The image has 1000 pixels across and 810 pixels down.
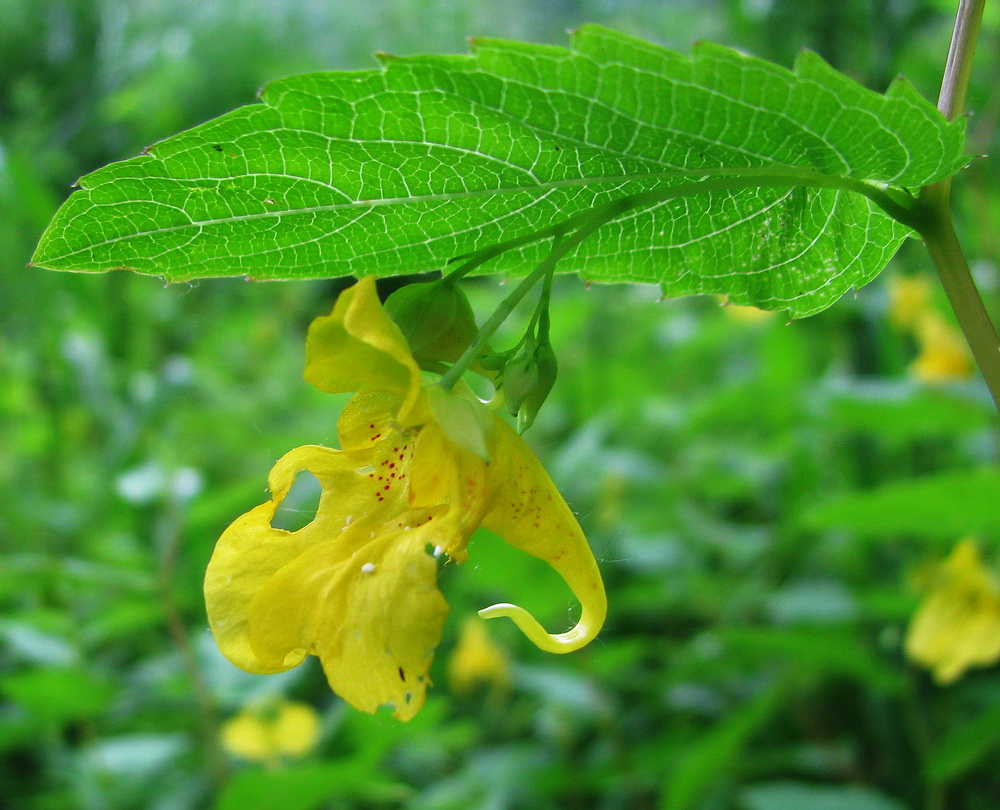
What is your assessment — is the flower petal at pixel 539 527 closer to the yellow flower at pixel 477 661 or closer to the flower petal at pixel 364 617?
the flower petal at pixel 364 617

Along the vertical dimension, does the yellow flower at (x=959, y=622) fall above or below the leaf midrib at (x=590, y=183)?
below

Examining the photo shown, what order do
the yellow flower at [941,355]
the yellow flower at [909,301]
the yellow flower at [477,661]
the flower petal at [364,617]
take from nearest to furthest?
1. the flower petal at [364,617]
2. the yellow flower at [941,355]
3. the yellow flower at [909,301]
4. the yellow flower at [477,661]

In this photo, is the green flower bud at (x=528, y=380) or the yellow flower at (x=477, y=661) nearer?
the green flower bud at (x=528, y=380)

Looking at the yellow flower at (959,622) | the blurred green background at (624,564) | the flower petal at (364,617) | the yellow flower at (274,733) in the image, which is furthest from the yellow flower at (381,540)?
the yellow flower at (274,733)

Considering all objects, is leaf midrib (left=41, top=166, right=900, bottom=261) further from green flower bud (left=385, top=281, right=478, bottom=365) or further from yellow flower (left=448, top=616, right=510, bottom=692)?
yellow flower (left=448, top=616, right=510, bottom=692)

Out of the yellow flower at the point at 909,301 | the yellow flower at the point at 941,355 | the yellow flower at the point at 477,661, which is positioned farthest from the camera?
the yellow flower at the point at 477,661

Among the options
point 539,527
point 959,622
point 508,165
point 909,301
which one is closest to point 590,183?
point 508,165
